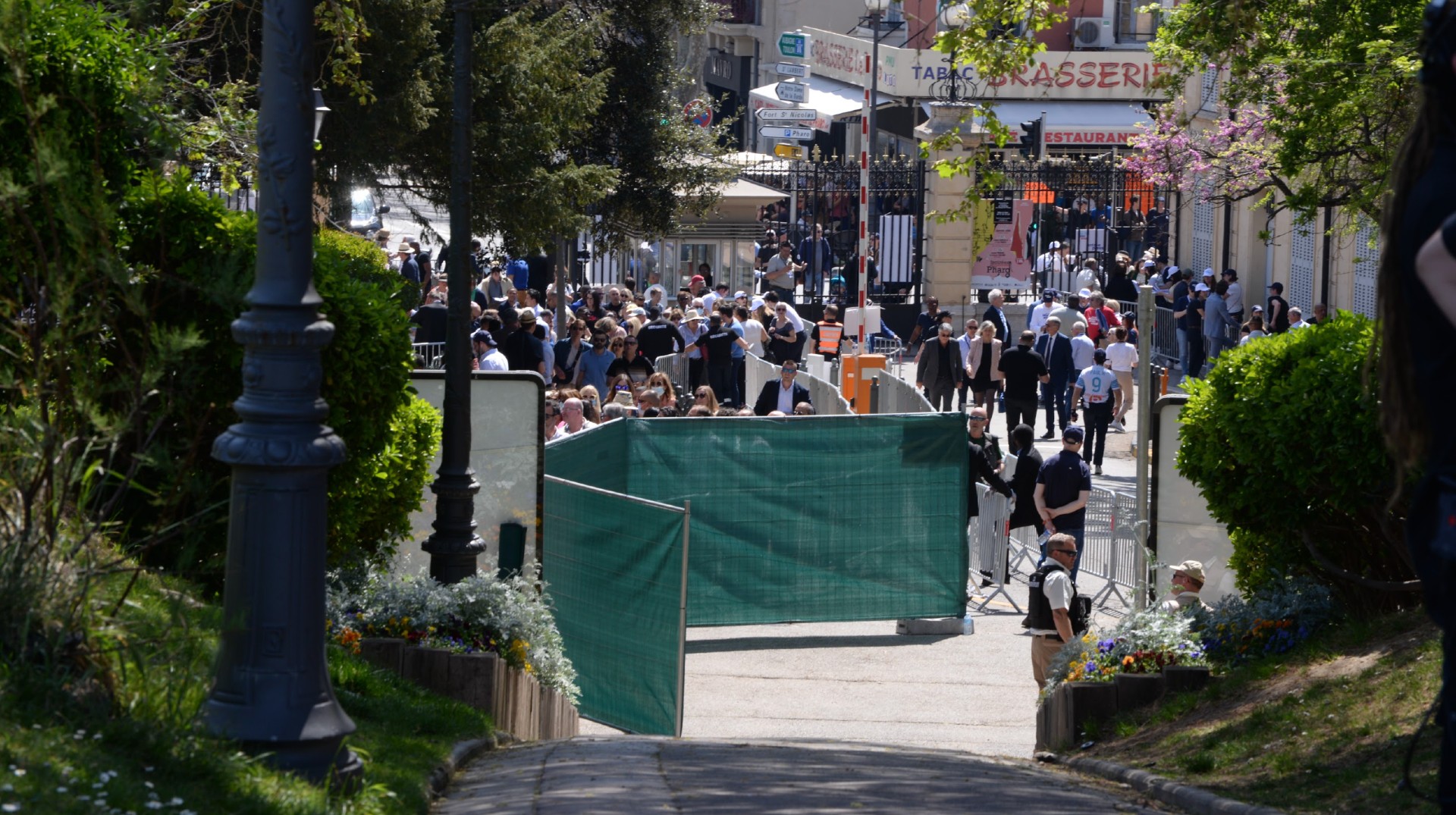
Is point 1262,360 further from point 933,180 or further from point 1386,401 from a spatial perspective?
point 933,180

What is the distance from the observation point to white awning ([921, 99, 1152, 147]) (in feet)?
165

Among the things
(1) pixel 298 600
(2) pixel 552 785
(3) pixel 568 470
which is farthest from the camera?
(3) pixel 568 470

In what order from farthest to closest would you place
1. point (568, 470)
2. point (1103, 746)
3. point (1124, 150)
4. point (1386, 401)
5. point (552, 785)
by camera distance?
1. point (1124, 150)
2. point (568, 470)
3. point (1103, 746)
4. point (552, 785)
5. point (1386, 401)

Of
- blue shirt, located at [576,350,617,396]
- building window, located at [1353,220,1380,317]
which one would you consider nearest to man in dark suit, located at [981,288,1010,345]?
blue shirt, located at [576,350,617,396]

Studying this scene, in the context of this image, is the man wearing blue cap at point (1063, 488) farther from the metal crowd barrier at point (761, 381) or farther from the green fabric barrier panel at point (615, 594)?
the green fabric barrier panel at point (615, 594)

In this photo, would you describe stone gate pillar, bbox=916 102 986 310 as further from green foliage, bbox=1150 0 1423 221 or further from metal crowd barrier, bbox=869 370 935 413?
green foliage, bbox=1150 0 1423 221

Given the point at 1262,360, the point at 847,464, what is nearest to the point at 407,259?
the point at 847,464

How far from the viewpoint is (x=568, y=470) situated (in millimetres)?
12625

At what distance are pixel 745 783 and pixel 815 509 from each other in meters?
7.26

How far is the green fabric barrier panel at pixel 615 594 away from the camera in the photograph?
37.6 feet

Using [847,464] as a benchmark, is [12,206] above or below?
above

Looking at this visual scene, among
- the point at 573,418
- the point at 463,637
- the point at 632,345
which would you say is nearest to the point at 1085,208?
the point at 632,345

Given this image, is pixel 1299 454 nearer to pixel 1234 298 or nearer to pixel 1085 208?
pixel 1234 298

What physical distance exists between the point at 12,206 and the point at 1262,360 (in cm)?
621
